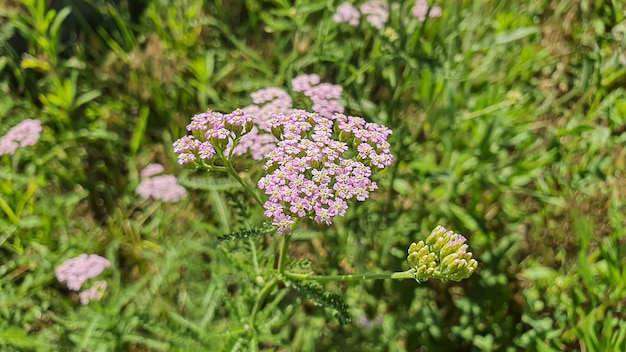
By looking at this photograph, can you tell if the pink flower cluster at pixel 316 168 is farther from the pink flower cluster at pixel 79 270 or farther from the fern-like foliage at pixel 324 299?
the pink flower cluster at pixel 79 270

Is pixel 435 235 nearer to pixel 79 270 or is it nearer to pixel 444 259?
pixel 444 259

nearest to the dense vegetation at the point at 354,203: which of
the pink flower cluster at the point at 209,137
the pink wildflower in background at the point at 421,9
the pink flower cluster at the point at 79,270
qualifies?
the pink wildflower in background at the point at 421,9

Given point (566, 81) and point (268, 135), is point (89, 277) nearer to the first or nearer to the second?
point (268, 135)

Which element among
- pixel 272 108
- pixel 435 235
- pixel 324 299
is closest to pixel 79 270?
pixel 272 108

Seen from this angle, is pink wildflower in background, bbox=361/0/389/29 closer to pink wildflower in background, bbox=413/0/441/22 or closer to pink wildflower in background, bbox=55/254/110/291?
pink wildflower in background, bbox=413/0/441/22

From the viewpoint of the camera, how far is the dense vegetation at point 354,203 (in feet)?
8.77

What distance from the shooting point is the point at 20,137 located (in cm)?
289

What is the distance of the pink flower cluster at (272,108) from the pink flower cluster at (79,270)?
34.8 inches

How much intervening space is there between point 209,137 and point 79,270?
1221 mm

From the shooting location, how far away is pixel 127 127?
371 centimetres

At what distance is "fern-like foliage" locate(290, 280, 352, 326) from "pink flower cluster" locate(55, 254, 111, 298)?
1143mm

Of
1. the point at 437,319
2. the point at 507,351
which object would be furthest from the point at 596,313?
the point at 437,319

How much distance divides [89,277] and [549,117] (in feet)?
9.02

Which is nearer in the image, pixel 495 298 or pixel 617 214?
pixel 617 214
